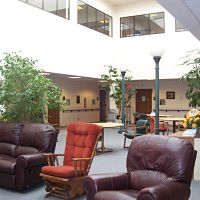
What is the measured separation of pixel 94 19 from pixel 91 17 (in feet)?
0.96

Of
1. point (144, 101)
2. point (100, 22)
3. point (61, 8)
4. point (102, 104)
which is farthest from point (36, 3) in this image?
point (102, 104)

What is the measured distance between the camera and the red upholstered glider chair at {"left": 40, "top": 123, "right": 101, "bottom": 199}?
13.9 ft

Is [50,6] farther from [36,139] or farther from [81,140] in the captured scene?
[81,140]

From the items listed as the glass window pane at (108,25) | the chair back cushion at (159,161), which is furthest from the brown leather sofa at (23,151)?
the glass window pane at (108,25)

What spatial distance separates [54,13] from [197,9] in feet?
25.3

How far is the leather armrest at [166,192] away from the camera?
2.76m

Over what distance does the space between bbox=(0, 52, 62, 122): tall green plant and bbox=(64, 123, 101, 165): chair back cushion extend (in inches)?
63.7

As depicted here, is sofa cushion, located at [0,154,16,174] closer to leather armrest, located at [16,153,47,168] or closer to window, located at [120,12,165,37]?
leather armrest, located at [16,153,47,168]

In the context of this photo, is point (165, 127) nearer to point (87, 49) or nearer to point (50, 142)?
point (87, 49)

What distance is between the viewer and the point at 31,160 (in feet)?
15.1

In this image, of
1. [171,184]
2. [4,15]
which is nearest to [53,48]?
[4,15]

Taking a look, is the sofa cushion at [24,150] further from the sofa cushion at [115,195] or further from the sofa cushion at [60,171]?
the sofa cushion at [115,195]

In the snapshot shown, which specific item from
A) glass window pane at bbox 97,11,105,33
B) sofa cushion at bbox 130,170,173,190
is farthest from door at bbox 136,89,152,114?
sofa cushion at bbox 130,170,173,190

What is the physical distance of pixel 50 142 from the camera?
511 centimetres
